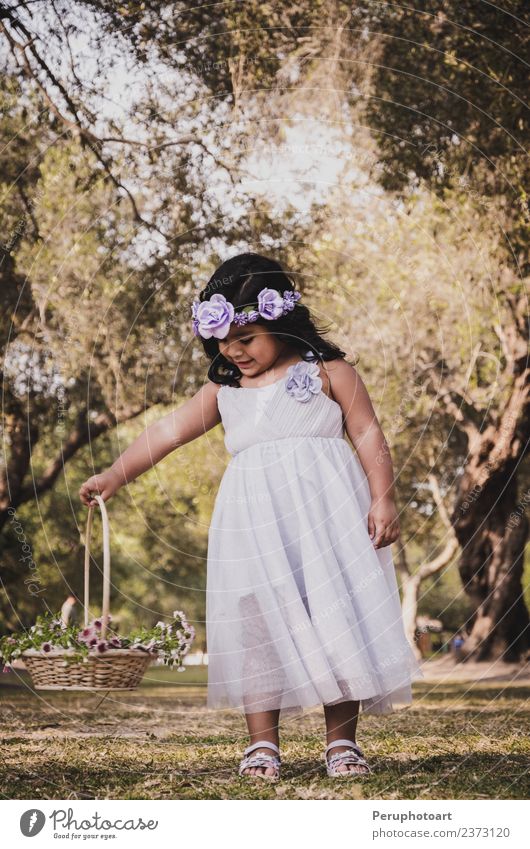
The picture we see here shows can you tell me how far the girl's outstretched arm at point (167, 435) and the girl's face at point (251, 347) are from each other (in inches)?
10.6

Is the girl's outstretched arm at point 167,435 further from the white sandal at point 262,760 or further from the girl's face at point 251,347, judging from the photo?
the white sandal at point 262,760

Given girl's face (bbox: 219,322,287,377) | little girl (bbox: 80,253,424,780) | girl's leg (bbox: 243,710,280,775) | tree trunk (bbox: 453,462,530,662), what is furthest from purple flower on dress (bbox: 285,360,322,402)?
tree trunk (bbox: 453,462,530,662)

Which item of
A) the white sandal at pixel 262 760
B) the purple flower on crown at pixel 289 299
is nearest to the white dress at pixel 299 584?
the white sandal at pixel 262 760

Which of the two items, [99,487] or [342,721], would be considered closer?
[342,721]

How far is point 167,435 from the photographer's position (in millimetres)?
4730

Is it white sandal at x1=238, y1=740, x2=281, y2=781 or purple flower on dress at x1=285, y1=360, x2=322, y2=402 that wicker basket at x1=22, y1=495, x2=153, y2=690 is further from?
purple flower on dress at x1=285, y1=360, x2=322, y2=402

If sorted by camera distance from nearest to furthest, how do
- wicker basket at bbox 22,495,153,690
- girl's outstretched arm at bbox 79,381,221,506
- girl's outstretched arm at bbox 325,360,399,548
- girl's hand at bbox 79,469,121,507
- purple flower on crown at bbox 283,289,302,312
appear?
wicker basket at bbox 22,495,153,690, girl's outstretched arm at bbox 325,360,399,548, purple flower on crown at bbox 283,289,302,312, girl's hand at bbox 79,469,121,507, girl's outstretched arm at bbox 79,381,221,506

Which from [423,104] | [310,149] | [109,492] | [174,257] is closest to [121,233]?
[174,257]

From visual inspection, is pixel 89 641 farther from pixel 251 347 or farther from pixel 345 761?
pixel 251 347

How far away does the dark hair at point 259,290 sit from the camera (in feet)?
14.7

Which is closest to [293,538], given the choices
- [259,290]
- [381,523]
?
[381,523]

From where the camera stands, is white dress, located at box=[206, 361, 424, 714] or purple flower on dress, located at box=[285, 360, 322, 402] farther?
purple flower on dress, located at box=[285, 360, 322, 402]

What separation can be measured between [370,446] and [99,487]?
1228mm

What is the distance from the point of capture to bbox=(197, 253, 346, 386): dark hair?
177 inches
